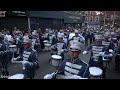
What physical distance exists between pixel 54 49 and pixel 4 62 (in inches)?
135

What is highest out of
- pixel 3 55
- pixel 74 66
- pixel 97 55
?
pixel 74 66

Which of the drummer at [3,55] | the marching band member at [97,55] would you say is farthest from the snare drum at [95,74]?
the drummer at [3,55]

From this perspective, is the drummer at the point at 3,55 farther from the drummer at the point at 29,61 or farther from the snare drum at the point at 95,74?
the snare drum at the point at 95,74

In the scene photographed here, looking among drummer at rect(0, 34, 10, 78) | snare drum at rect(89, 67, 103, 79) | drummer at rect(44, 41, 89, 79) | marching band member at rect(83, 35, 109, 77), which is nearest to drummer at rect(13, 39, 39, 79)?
drummer at rect(44, 41, 89, 79)

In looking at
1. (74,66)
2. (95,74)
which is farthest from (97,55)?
(95,74)

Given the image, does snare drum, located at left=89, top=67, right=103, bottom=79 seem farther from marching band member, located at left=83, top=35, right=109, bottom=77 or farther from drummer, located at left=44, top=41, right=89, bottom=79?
marching band member, located at left=83, top=35, right=109, bottom=77

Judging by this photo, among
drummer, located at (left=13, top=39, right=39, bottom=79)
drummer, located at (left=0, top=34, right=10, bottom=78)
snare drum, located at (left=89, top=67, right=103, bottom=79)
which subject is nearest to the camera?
snare drum, located at (left=89, top=67, right=103, bottom=79)

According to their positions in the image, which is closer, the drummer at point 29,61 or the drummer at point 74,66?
the drummer at point 74,66

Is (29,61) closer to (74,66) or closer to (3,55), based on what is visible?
(74,66)

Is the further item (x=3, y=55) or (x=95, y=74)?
(x=3, y=55)
